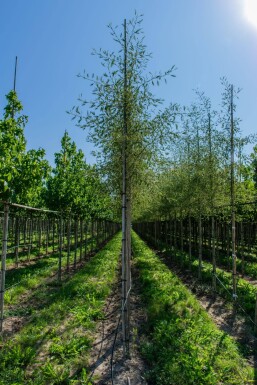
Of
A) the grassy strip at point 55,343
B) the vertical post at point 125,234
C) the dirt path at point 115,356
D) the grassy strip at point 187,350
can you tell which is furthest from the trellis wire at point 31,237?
the grassy strip at point 187,350

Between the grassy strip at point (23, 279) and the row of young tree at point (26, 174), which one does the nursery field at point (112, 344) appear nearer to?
the grassy strip at point (23, 279)

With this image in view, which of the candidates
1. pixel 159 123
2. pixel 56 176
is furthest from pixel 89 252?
pixel 159 123

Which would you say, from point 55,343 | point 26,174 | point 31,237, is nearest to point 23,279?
point 26,174

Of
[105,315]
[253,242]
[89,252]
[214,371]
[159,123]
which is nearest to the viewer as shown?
[214,371]

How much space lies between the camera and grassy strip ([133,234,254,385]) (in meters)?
4.71

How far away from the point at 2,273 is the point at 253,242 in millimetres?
23639

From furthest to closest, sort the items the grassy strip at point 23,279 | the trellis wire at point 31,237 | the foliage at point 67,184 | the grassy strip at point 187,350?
the foliage at point 67,184, the grassy strip at point 23,279, the trellis wire at point 31,237, the grassy strip at point 187,350

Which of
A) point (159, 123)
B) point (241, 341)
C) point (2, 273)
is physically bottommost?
point (241, 341)

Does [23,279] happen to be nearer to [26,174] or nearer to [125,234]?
[26,174]

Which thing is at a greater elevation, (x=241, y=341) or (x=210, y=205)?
(x=210, y=205)

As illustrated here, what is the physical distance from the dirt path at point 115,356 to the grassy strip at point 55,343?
0.20 meters

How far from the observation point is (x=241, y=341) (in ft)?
22.3

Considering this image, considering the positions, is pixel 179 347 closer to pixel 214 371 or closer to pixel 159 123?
pixel 214 371

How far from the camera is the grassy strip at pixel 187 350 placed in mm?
4715
